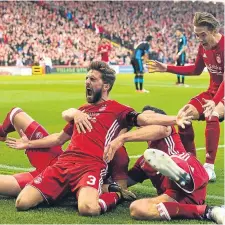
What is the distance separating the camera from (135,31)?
5050 centimetres

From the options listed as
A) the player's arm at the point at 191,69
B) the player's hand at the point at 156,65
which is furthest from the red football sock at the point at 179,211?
the player's arm at the point at 191,69

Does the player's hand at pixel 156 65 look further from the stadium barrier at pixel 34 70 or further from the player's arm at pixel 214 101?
the stadium barrier at pixel 34 70

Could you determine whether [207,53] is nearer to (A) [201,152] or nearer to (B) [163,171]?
(A) [201,152]

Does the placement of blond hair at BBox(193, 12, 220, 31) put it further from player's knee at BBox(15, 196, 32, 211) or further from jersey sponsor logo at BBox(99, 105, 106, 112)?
player's knee at BBox(15, 196, 32, 211)

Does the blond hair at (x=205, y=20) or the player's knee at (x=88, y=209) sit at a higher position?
the blond hair at (x=205, y=20)

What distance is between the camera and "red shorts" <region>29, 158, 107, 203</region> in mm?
5488

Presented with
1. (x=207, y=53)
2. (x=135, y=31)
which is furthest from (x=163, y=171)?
(x=135, y=31)

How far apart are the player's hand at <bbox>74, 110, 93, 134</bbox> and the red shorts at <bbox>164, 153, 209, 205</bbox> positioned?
96cm

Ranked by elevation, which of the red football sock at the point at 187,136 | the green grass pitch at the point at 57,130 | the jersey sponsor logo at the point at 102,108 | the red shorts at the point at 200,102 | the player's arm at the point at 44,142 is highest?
the jersey sponsor logo at the point at 102,108

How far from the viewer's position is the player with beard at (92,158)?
5316 mm

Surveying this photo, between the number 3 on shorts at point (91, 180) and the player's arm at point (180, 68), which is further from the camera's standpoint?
the player's arm at point (180, 68)

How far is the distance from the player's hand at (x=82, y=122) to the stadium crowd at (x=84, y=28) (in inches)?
1299

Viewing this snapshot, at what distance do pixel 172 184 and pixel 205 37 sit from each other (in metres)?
2.29

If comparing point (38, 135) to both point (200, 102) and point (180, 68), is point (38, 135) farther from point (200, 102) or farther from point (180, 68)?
point (180, 68)
